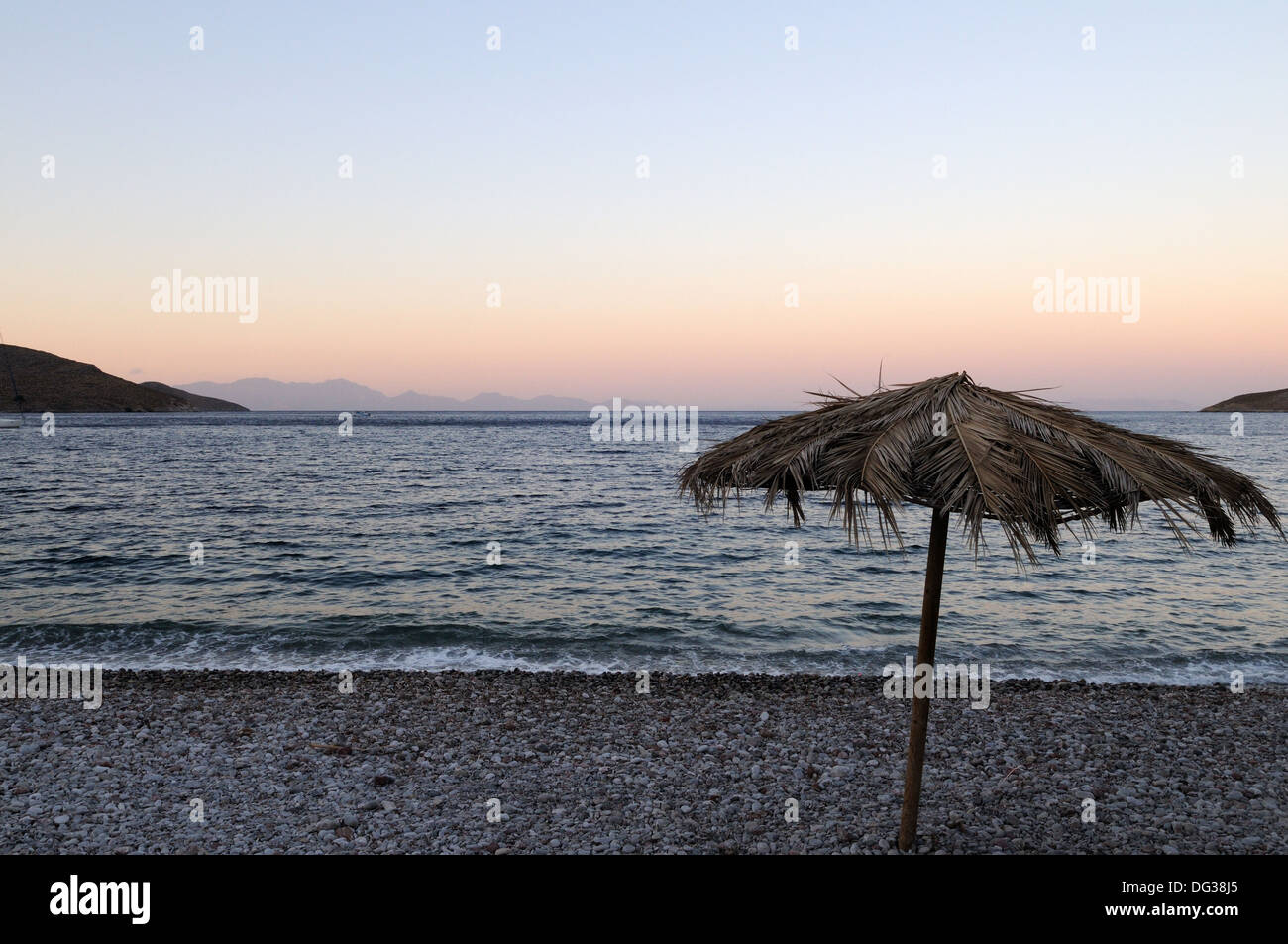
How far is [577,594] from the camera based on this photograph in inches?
755

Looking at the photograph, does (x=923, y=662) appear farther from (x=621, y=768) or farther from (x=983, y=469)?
(x=621, y=768)

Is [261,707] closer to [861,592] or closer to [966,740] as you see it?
[966,740]

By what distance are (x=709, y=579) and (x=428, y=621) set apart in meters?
8.24

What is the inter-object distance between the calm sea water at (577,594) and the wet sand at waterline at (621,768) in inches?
106

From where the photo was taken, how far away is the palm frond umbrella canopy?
481cm

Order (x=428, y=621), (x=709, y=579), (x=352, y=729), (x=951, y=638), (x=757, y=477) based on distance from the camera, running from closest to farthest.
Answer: (x=757, y=477), (x=352, y=729), (x=951, y=638), (x=428, y=621), (x=709, y=579)

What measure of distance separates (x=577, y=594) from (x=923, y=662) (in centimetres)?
1398

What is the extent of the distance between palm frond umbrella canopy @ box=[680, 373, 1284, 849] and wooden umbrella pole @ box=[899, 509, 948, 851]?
0.02 m

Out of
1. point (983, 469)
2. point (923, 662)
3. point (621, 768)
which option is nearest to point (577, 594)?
point (621, 768)

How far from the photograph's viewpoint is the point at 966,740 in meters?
9.25

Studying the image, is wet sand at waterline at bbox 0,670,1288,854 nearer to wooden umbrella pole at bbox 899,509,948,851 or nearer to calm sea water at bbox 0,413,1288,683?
wooden umbrella pole at bbox 899,509,948,851

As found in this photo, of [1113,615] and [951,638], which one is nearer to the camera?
[951,638]

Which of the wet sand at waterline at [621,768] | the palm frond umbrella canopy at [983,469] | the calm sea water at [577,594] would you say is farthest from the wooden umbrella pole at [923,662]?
the calm sea water at [577,594]
